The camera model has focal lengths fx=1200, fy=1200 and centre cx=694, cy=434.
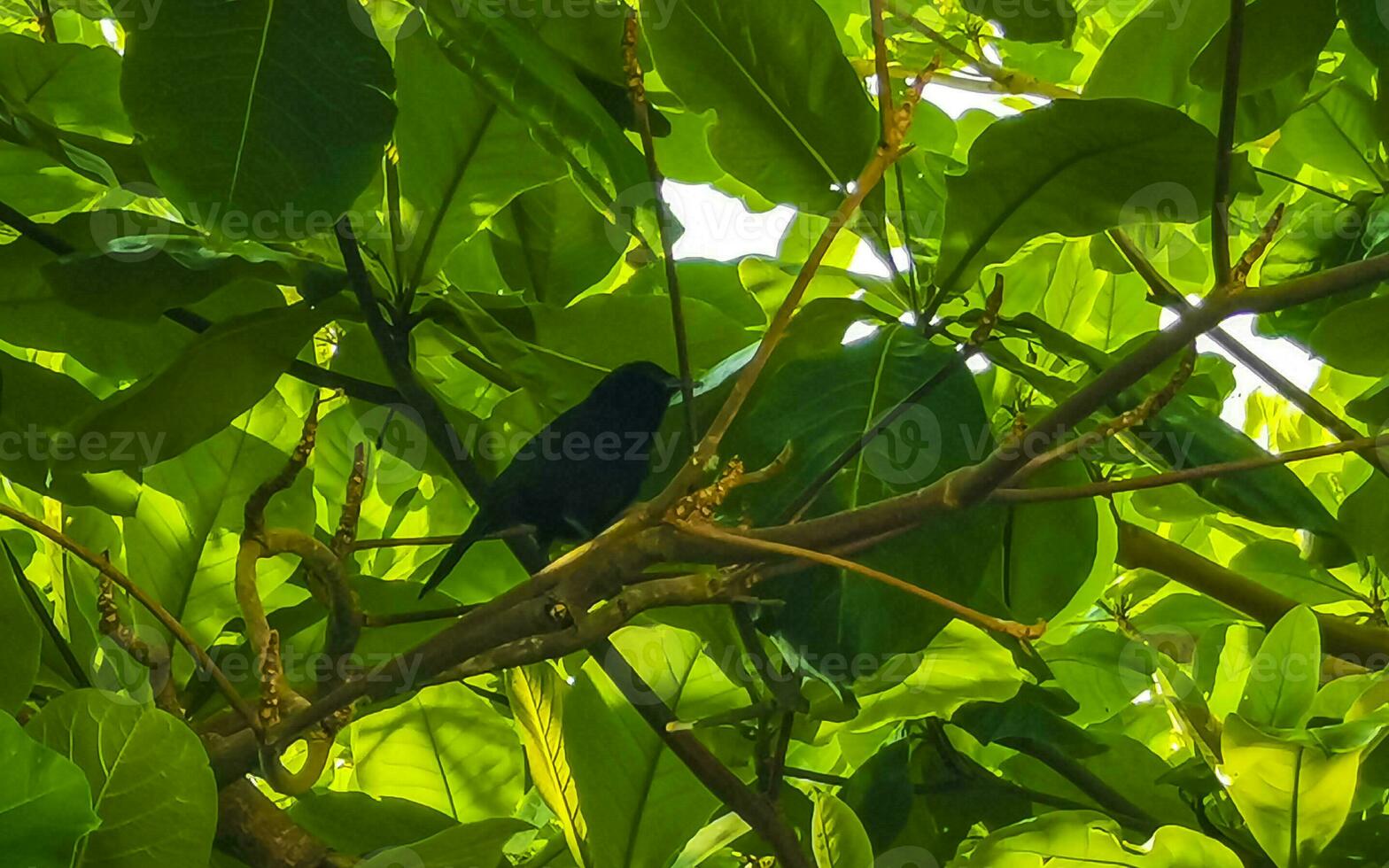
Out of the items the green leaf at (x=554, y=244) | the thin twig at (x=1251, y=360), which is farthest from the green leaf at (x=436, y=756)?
the thin twig at (x=1251, y=360)

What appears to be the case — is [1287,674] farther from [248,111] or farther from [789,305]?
[248,111]

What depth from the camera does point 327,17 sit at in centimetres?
64

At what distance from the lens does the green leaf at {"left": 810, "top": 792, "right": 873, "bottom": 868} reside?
673mm

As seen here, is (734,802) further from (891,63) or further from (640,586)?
(891,63)

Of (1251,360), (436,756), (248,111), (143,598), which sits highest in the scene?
(248,111)

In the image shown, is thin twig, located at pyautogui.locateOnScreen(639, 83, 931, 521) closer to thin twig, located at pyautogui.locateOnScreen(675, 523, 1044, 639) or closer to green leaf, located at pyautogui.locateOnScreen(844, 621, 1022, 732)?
thin twig, located at pyautogui.locateOnScreen(675, 523, 1044, 639)

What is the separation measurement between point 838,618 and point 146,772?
0.35 meters

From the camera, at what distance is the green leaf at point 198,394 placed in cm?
68

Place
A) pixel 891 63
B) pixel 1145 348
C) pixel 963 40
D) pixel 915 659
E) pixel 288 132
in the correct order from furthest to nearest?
pixel 963 40, pixel 891 63, pixel 915 659, pixel 288 132, pixel 1145 348

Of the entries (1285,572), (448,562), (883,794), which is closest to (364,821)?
(448,562)

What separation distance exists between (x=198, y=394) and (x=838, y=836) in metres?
Result: 0.45

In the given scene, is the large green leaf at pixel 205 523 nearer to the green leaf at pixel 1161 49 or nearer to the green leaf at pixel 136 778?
the green leaf at pixel 136 778

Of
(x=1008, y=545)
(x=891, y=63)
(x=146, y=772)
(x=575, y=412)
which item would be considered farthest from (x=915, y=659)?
(x=891, y=63)

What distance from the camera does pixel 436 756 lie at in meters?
0.86
